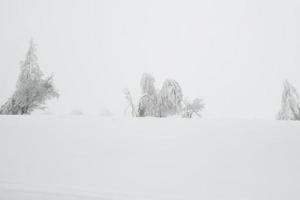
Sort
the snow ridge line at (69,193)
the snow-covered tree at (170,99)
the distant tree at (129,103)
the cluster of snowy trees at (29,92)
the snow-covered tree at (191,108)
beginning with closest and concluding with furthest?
the snow ridge line at (69,193) < the snow-covered tree at (170,99) < the distant tree at (129,103) < the snow-covered tree at (191,108) < the cluster of snowy trees at (29,92)

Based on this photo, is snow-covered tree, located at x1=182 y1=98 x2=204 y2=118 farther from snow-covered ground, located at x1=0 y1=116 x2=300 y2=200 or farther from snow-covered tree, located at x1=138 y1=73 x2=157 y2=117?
snow-covered ground, located at x1=0 y1=116 x2=300 y2=200

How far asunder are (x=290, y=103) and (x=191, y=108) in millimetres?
5326

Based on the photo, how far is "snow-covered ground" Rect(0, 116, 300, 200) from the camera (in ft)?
31.5

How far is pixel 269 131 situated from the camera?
43.6 ft

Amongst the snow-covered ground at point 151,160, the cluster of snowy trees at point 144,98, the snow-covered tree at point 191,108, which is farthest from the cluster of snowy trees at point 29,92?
the snow-covered tree at point 191,108

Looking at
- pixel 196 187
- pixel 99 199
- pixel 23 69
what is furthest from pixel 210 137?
pixel 23 69

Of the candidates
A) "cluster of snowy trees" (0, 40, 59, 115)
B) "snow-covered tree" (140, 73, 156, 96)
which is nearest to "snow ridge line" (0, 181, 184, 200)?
"snow-covered tree" (140, 73, 156, 96)

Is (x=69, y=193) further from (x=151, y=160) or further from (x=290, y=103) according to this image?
(x=290, y=103)

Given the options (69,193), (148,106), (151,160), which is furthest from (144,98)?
(69,193)

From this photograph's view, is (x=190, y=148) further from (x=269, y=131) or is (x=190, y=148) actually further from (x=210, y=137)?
(x=269, y=131)

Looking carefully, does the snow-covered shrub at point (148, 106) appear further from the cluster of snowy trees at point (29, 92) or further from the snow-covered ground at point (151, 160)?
the cluster of snowy trees at point (29, 92)

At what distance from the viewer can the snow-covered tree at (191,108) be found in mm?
19109

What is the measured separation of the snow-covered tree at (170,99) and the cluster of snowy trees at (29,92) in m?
6.52

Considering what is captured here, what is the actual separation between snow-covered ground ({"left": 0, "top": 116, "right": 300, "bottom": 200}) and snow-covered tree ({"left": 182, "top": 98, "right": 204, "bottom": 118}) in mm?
3874
